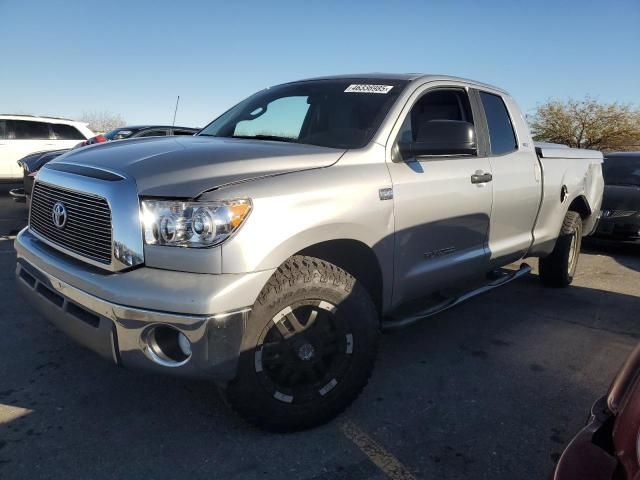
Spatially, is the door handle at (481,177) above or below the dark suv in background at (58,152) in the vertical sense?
above

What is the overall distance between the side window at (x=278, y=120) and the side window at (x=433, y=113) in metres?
0.72

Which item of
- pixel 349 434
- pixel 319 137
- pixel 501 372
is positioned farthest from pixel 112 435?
pixel 501 372

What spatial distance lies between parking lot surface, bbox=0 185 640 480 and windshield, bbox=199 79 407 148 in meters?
1.55

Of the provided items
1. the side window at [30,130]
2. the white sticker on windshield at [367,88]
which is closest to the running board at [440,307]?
the white sticker on windshield at [367,88]

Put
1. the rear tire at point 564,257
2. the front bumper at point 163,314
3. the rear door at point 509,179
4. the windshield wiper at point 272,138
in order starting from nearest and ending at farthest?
the front bumper at point 163,314 → the windshield wiper at point 272,138 → the rear door at point 509,179 → the rear tire at point 564,257

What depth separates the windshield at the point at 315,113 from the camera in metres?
3.12

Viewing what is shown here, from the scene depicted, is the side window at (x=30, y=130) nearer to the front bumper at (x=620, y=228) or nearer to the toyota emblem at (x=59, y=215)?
the toyota emblem at (x=59, y=215)

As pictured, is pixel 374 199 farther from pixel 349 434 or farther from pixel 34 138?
pixel 34 138

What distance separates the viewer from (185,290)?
2121 mm

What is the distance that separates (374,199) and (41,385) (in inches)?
86.2

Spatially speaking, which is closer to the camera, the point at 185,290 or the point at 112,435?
the point at 185,290

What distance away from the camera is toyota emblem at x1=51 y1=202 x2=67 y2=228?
259 cm

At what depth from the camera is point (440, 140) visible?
3.03 meters

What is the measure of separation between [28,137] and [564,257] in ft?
38.2
